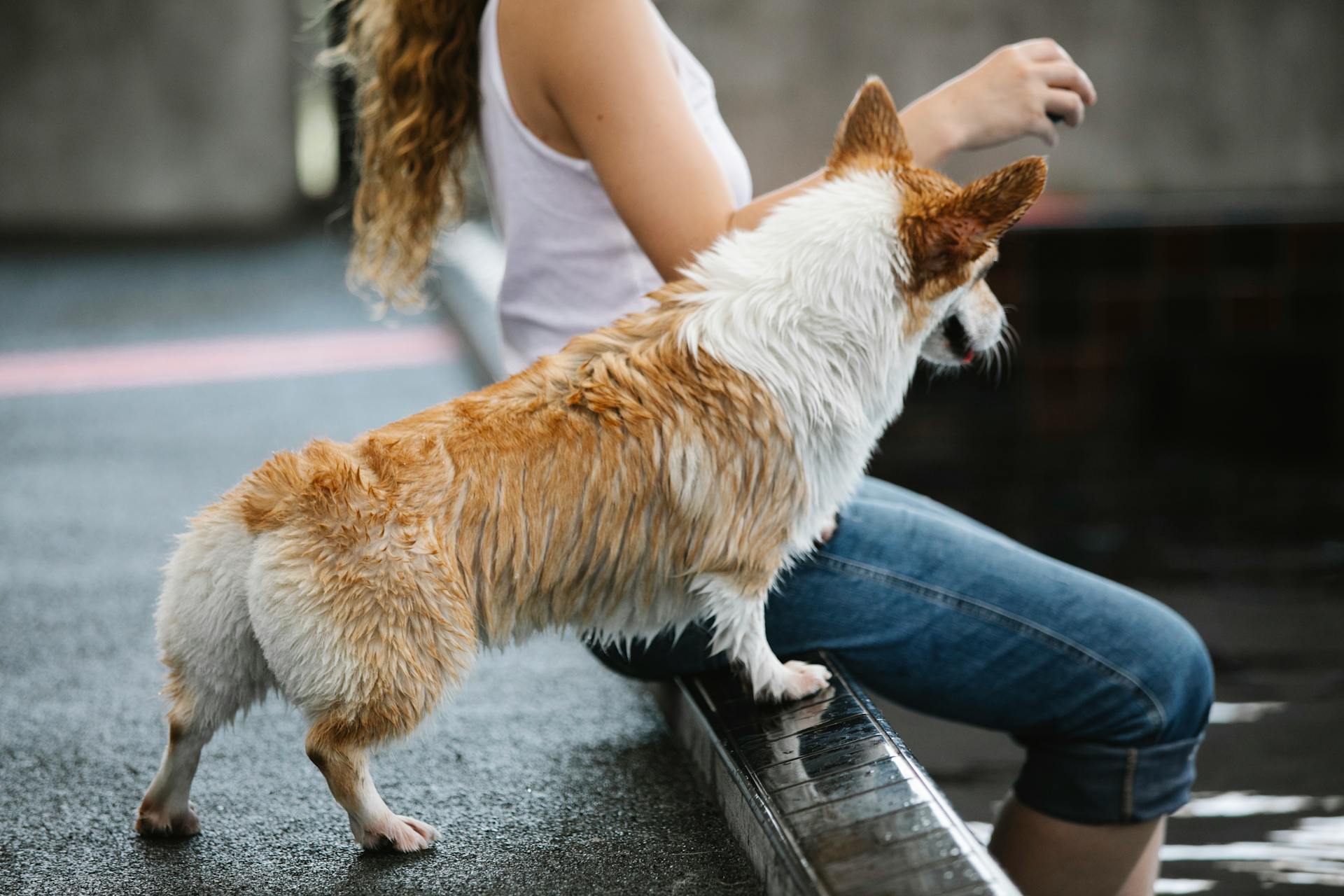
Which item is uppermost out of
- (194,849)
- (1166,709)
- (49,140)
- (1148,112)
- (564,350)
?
(564,350)

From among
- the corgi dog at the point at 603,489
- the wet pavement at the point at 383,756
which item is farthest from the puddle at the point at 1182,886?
the corgi dog at the point at 603,489

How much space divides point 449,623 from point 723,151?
2.13 ft

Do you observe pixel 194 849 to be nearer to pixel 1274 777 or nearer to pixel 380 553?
pixel 380 553

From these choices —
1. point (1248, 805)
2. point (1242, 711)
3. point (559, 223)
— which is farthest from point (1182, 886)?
point (559, 223)

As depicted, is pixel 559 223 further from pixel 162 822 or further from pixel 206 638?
pixel 162 822

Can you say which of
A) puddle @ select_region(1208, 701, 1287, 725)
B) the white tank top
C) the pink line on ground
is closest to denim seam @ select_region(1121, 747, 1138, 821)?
the white tank top

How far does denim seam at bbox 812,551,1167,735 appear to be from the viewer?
1.34 m

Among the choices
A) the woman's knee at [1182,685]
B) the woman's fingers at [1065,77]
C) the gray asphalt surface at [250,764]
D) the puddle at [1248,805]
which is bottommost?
the puddle at [1248,805]

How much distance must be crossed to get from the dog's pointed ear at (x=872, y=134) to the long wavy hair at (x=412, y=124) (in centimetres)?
46

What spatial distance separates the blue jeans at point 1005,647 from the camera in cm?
134

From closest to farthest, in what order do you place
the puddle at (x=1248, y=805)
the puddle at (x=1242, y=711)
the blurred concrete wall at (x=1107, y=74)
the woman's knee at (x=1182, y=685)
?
1. the woman's knee at (x=1182, y=685)
2. the puddle at (x=1248, y=805)
3. the puddle at (x=1242, y=711)
4. the blurred concrete wall at (x=1107, y=74)

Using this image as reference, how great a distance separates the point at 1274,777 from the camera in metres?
2.29

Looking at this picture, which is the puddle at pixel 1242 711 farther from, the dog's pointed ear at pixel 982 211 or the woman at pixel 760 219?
the dog's pointed ear at pixel 982 211

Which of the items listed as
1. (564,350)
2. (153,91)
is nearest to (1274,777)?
(564,350)
